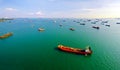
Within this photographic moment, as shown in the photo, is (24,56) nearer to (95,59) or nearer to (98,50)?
(95,59)

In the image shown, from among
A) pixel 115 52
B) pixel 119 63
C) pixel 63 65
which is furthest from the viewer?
pixel 115 52

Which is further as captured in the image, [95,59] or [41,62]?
[95,59]

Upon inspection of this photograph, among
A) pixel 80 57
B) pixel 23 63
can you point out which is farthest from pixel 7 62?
pixel 80 57

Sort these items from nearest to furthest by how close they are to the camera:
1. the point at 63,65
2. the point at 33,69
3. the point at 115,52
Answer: the point at 33,69, the point at 63,65, the point at 115,52

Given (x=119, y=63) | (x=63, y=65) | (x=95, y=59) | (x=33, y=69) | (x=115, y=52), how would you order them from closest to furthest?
(x=33, y=69), (x=63, y=65), (x=119, y=63), (x=95, y=59), (x=115, y=52)

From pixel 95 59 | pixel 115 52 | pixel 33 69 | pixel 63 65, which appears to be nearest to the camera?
pixel 33 69

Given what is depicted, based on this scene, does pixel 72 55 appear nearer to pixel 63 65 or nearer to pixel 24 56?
pixel 63 65

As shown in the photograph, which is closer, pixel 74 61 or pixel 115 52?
pixel 74 61

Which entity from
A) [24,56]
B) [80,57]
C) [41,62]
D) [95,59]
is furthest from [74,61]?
[24,56]

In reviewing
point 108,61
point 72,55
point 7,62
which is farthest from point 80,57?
point 7,62
